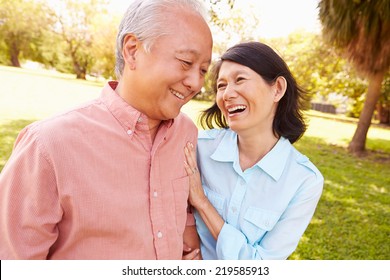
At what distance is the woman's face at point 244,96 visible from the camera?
1.84 meters

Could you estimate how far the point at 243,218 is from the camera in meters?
1.87

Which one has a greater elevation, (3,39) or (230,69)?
(230,69)

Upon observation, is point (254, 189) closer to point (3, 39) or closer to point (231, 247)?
point (231, 247)

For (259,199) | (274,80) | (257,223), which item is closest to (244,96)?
(274,80)

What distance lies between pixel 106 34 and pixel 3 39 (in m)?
14.6

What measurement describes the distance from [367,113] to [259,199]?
863 centimetres

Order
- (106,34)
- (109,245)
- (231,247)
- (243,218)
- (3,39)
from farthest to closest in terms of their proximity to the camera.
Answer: (3,39), (106,34), (243,218), (231,247), (109,245)

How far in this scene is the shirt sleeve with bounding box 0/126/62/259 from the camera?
3.94 feet

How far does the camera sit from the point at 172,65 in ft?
4.59

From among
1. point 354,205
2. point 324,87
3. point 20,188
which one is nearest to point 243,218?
point 20,188

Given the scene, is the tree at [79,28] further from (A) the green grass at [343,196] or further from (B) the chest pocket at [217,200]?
(B) the chest pocket at [217,200]

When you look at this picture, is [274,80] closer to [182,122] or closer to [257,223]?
[182,122]

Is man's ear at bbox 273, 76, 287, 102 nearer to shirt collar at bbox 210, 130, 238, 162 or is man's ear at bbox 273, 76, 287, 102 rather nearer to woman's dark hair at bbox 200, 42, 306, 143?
woman's dark hair at bbox 200, 42, 306, 143

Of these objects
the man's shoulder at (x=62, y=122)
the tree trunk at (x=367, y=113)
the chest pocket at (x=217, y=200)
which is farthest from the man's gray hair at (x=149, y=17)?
the tree trunk at (x=367, y=113)
